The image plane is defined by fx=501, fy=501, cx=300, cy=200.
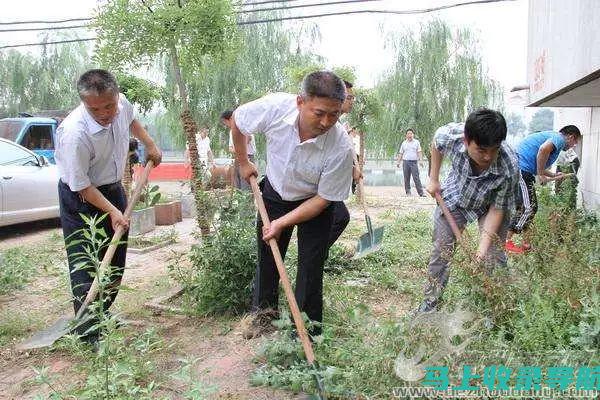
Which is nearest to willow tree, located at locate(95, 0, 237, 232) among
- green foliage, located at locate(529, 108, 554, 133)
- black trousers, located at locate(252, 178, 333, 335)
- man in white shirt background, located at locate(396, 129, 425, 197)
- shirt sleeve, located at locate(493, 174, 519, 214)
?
black trousers, located at locate(252, 178, 333, 335)

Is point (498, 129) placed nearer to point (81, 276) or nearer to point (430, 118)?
point (81, 276)

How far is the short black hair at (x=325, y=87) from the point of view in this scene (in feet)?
7.64

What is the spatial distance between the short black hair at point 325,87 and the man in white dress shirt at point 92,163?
42.8 inches

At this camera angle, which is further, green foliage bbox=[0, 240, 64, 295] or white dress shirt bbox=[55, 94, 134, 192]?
green foliage bbox=[0, 240, 64, 295]

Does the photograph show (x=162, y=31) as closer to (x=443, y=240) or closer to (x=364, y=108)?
(x=443, y=240)

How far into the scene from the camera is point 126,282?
461 cm

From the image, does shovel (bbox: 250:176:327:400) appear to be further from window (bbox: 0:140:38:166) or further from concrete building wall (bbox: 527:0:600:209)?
window (bbox: 0:140:38:166)

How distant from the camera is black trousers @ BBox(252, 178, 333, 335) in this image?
2.79 meters

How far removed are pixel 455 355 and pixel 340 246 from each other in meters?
3.17

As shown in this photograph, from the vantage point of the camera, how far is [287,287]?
2438 millimetres

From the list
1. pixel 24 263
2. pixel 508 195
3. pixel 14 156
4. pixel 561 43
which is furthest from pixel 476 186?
pixel 14 156

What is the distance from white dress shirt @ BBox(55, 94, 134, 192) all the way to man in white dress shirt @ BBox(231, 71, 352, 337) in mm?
708

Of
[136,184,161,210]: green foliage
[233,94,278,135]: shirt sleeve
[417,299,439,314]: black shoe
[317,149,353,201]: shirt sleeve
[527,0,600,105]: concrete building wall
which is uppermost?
[527,0,600,105]: concrete building wall

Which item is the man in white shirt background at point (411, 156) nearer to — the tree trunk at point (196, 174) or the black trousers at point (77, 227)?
the tree trunk at point (196, 174)
